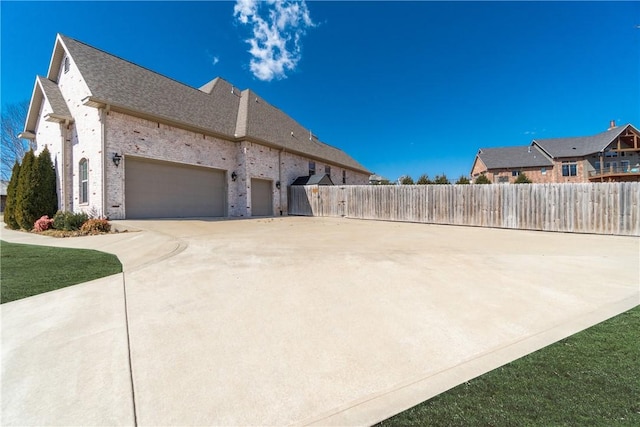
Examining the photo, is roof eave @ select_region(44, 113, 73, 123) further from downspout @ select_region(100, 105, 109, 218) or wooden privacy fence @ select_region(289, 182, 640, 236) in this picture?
wooden privacy fence @ select_region(289, 182, 640, 236)

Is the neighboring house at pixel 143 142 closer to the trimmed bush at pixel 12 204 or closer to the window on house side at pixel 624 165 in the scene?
the trimmed bush at pixel 12 204

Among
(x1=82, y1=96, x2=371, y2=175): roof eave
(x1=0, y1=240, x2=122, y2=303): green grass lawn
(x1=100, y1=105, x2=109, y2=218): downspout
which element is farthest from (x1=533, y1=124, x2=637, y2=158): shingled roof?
(x1=0, y1=240, x2=122, y2=303): green grass lawn

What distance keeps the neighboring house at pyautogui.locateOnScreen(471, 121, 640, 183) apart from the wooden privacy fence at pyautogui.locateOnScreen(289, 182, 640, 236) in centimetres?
2763

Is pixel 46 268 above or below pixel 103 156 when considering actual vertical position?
below

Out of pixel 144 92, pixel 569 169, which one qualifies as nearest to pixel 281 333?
pixel 144 92

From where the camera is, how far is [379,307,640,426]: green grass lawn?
1.68 m

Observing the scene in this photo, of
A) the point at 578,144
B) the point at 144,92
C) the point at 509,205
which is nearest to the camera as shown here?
the point at 509,205

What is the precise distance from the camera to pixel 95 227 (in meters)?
9.48

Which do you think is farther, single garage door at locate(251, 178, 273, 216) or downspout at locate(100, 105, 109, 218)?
single garage door at locate(251, 178, 273, 216)

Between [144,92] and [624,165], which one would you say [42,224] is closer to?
[144,92]

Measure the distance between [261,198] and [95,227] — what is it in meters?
9.58

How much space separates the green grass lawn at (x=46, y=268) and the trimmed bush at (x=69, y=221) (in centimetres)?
286

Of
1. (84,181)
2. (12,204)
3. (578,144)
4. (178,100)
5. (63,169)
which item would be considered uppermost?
(578,144)

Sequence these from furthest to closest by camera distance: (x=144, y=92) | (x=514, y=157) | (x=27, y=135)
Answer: (x=514, y=157)
(x=27, y=135)
(x=144, y=92)
